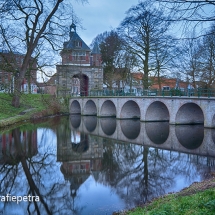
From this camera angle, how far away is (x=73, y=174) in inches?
356

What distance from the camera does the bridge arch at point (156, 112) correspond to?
22770 millimetres

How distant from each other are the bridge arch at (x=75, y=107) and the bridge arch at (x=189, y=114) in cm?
1733

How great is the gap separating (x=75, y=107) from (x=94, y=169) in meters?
26.3

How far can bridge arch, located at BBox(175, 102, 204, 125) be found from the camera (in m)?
19.9

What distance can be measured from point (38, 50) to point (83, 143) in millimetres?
6152

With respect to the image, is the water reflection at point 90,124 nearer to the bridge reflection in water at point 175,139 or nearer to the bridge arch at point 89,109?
the bridge reflection in water at point 175,139

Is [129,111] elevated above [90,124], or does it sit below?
above

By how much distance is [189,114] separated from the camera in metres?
20.7

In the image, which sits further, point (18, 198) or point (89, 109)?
point (89, 109)

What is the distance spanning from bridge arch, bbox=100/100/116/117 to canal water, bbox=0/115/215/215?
42.7ft

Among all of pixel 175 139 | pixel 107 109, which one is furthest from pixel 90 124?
pixel 175 139

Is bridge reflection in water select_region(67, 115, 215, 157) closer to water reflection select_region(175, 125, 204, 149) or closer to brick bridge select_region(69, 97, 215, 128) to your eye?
water reflection select_region(175, 125, 204, 149)

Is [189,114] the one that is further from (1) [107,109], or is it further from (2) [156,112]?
(1) [107,109]

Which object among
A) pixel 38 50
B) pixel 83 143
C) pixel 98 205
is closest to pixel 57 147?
pixel 83 143
